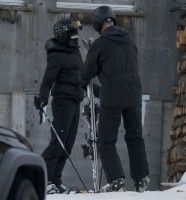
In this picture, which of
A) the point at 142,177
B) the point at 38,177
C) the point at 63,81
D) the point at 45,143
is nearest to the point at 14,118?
the point at 45,143

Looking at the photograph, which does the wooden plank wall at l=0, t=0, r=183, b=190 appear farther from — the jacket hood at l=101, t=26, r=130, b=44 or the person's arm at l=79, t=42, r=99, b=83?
the jacket hood at l=101, t=26, r=130, b=44

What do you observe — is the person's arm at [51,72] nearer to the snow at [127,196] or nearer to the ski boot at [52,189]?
the ski boot at [52,189]

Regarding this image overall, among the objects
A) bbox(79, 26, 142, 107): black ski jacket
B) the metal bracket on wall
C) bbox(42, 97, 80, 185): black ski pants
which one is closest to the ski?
bbox(42, 97, 80, 185): black ski pants

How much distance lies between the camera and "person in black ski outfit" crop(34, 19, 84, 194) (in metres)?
11.7

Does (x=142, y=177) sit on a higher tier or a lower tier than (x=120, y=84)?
lower

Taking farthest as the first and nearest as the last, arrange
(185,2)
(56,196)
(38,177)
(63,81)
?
(185,2) < (63,81) < (56,196) < (38,177)

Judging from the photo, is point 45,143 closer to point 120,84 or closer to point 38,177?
point 120,84

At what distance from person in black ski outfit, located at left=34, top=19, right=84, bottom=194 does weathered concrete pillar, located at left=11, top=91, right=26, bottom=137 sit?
12.1 ft

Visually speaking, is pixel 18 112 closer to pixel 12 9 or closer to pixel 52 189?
pixel 12 9

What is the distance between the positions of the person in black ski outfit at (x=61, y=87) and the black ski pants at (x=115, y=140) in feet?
4.25

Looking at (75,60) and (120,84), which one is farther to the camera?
(75,60)

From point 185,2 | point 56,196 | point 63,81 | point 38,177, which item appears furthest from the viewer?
point 185,2

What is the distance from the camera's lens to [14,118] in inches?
612

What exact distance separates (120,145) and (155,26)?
1894mm
